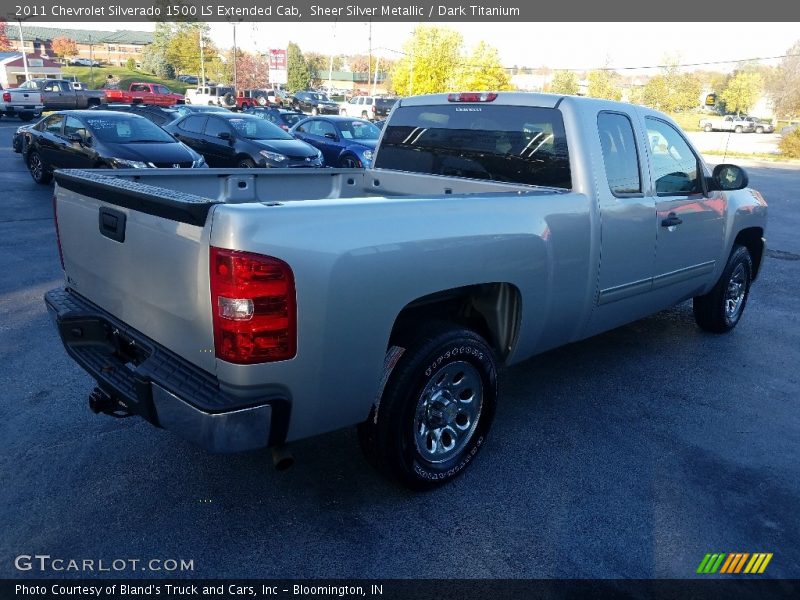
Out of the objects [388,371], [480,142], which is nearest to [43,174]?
[480,142]

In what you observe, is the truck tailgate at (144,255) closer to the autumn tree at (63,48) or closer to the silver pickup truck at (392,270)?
the silver pickup truck at (392,270)

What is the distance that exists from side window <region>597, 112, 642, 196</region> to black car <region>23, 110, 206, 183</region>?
857cm

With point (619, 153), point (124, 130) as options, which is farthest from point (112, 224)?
point (124, 130)

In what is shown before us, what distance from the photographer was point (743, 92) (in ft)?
248

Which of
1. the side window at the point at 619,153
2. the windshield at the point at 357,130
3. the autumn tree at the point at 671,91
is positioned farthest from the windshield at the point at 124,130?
the autumn tree at the point at 671,91

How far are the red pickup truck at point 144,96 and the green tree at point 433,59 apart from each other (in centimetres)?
1609

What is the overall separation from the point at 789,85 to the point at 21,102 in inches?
2443

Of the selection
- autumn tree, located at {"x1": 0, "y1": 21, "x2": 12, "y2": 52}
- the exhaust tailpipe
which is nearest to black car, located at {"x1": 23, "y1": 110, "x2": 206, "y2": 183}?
the exhaust tailpipe

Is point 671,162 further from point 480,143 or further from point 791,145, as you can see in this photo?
point 791,145

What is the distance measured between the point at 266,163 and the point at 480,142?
9.58 meters

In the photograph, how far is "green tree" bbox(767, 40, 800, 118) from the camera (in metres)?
54.7

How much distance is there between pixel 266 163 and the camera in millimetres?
13031

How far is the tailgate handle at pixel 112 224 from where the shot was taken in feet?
8.96

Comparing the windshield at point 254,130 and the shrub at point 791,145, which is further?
the shrub at point 791,145
